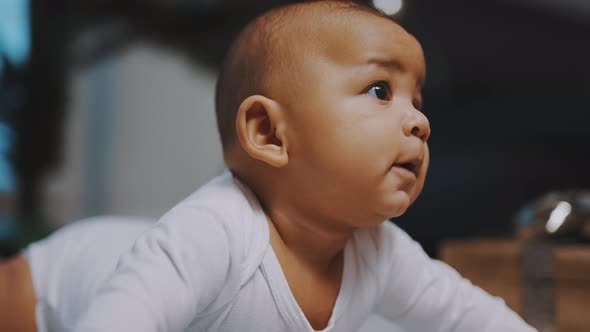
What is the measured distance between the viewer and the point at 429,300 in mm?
530

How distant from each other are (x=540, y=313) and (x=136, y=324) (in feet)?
2.09

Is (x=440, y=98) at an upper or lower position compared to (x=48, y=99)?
upper

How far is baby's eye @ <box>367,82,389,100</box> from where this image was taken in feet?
1.41

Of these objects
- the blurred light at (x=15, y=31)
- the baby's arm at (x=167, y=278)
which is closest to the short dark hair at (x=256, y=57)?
the baby's arm at (x=167, y=278)

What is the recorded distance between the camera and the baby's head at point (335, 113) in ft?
1.36

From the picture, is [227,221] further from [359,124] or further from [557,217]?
[557,217]

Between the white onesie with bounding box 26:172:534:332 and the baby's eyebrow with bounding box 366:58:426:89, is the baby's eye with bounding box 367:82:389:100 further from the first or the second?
the white onesie with bounding box 26:172:534:332

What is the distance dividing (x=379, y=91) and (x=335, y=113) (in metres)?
0.04

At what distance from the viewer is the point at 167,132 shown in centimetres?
125

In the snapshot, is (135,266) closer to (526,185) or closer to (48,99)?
(526,185)

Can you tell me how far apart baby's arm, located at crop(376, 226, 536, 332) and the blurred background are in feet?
0.42

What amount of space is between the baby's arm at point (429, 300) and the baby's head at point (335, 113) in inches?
4.4

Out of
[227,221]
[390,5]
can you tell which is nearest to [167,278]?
[227,221]

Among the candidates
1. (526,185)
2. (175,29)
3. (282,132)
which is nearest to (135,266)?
(282,132)
